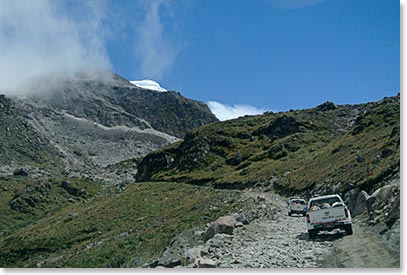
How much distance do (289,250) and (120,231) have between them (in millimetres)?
26266

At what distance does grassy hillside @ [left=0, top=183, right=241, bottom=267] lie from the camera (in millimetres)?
28781

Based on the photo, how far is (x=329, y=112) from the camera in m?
128

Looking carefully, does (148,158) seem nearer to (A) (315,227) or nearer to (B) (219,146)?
(B) (219,146)

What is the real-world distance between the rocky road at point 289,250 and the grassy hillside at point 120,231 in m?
4.60

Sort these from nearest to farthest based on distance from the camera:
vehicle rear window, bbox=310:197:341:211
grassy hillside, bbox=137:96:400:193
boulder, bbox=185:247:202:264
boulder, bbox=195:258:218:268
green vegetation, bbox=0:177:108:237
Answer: boulder, bbox=195:258:218:268 → boulder, bbox=185:247:202:264 → vehicle rear window, bbox=310:197:341:211 → grassy hillside, bbox=137:96:400:193 → green vegetation, bbox=0:177:108:237

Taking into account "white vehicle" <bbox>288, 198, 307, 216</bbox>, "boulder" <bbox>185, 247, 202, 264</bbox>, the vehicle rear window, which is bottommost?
"boulder" <bbox>185, 247, 202, 264</bbox>

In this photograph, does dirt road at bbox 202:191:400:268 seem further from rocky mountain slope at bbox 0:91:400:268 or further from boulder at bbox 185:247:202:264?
boulder at bbox 185:247:202:264

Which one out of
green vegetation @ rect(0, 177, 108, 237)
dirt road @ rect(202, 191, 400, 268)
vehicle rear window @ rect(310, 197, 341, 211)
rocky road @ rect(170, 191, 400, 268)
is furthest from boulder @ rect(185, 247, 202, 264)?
green vegetation @ rect(0, 177, 108, 237)

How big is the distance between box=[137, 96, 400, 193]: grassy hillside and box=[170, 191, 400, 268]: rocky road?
9692mm

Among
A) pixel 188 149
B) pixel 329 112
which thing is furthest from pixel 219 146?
pixel 329 112

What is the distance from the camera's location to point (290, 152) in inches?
3401

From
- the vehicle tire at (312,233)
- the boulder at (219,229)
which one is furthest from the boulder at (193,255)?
the vehicle tire at (312,233)

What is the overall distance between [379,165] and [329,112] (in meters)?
100

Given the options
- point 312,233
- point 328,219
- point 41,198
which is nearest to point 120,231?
point 312,233
